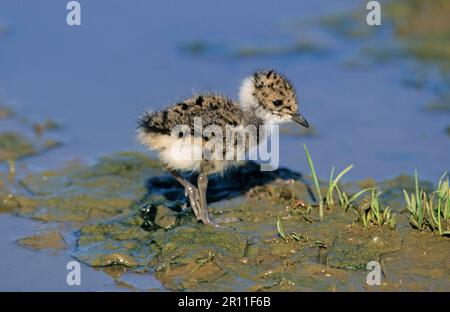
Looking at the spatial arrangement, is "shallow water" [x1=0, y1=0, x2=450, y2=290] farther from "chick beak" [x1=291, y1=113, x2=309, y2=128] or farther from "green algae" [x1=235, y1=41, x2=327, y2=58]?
"chick beak" [x1=291, y1=113, x2=309, y2=128]

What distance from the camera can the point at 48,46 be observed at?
10.1 meters

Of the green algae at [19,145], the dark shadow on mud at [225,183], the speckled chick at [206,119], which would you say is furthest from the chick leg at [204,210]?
the green algae at [19,145]

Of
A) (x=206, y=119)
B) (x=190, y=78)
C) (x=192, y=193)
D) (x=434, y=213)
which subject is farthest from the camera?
(x=190, y=78)

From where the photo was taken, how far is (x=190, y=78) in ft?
31.0

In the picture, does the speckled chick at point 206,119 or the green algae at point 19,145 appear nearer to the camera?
the speckled chick at point 206,119

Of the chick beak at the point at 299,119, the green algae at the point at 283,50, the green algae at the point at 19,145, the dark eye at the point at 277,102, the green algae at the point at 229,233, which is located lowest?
the green algae at the point at 229,233

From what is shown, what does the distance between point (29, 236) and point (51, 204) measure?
22.9 inches

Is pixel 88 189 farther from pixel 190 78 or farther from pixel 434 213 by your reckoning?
pixel 434 213

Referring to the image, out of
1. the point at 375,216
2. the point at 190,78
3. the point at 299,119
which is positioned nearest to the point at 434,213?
the point at 375,216

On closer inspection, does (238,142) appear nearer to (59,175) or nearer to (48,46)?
(59,175)

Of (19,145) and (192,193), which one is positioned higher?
(19,145)

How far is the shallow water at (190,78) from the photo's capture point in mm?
7930

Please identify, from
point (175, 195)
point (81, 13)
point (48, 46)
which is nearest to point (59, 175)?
point (175, 195)

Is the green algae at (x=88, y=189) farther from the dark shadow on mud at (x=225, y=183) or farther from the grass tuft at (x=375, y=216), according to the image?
the grass tuft at (x=375, y=216)
